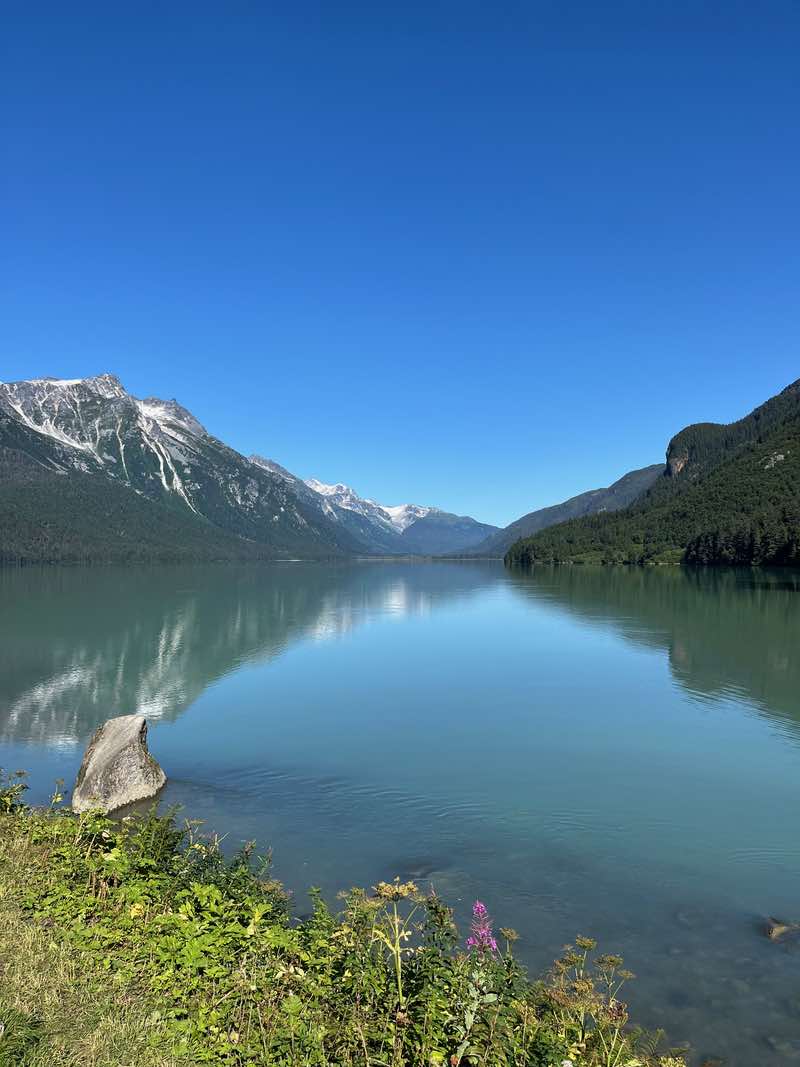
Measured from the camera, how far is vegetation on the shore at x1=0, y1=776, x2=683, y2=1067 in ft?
26.3

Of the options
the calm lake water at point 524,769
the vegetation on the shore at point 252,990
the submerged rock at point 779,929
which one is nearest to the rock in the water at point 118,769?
the calm lake water at point 524,769

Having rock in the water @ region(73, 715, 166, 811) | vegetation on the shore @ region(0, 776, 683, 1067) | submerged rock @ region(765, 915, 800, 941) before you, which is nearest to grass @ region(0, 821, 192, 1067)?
vegetation on the shore @ region(0, 776, 683, 1067)

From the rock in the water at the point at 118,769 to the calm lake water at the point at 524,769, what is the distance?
1129mm

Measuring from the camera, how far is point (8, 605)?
96062mm

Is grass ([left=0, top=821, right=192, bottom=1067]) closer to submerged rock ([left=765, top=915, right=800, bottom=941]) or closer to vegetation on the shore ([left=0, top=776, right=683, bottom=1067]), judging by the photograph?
vegetation on the shore ([left=0, top=776, right=683, bottom=1067])

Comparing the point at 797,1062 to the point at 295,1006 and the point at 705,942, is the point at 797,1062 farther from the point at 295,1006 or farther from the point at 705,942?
the point at 295,1006

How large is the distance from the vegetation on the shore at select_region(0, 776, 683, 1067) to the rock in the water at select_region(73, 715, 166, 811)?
9932mm

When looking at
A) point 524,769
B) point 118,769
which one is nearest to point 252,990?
point 118,769

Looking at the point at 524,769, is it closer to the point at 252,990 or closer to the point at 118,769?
the point at 118,769

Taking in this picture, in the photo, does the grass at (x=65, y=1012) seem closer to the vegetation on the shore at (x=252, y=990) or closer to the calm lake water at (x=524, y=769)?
the vegetation on the shore at (x=252, y=990)

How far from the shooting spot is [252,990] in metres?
9.13

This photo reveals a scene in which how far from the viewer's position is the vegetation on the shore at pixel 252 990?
26.3ft

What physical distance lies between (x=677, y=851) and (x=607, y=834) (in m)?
1.95

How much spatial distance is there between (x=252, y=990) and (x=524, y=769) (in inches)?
707
